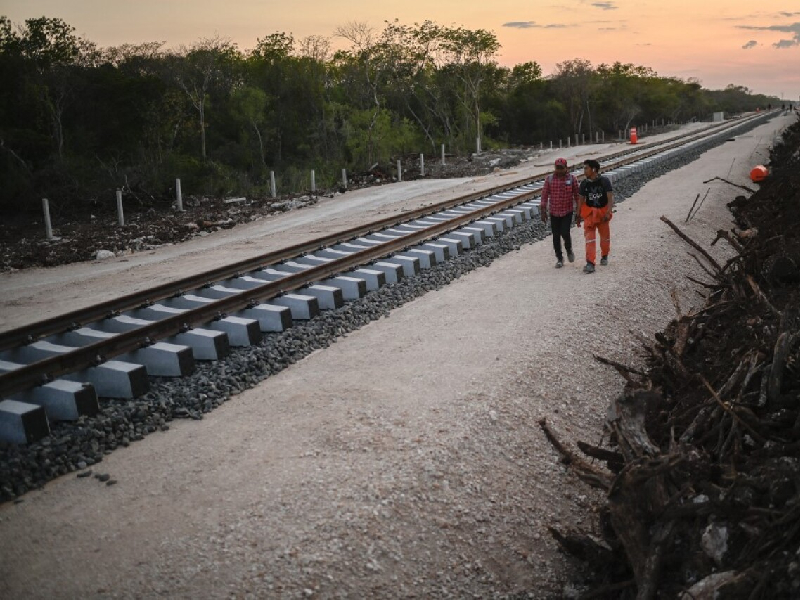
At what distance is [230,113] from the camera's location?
46.1 m

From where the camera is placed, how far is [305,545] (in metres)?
4.55

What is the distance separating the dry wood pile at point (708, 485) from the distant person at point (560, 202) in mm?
5493

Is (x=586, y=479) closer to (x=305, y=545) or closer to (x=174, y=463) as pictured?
(x=305, y=545)

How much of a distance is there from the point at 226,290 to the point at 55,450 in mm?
4203

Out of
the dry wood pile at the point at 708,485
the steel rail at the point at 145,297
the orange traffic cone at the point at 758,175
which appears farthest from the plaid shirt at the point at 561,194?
the orange traffic cone at the point at 758,175

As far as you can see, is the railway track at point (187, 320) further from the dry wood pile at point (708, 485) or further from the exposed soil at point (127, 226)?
the exposed soil at point (127, 226)

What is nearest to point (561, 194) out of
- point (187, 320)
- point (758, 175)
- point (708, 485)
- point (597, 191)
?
point (597, 191)

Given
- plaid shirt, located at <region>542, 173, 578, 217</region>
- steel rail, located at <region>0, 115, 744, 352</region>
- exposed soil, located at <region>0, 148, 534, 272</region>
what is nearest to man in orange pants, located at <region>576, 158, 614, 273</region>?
plaid shirt, located at <region>542, 173, 578, 217</region>

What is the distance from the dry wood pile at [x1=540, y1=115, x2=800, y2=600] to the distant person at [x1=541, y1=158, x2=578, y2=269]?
18.0ft

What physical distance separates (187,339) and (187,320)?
0.43 meters

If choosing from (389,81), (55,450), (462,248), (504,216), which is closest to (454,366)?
(55,450)

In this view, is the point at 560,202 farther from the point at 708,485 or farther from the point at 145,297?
the point at 708,485

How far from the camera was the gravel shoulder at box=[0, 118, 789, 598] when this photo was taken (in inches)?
174

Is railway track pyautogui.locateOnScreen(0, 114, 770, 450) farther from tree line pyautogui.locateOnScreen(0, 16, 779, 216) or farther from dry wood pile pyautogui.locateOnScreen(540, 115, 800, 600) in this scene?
tree line pyautogui.locateOnScreen(0, 16, 779, 216)
